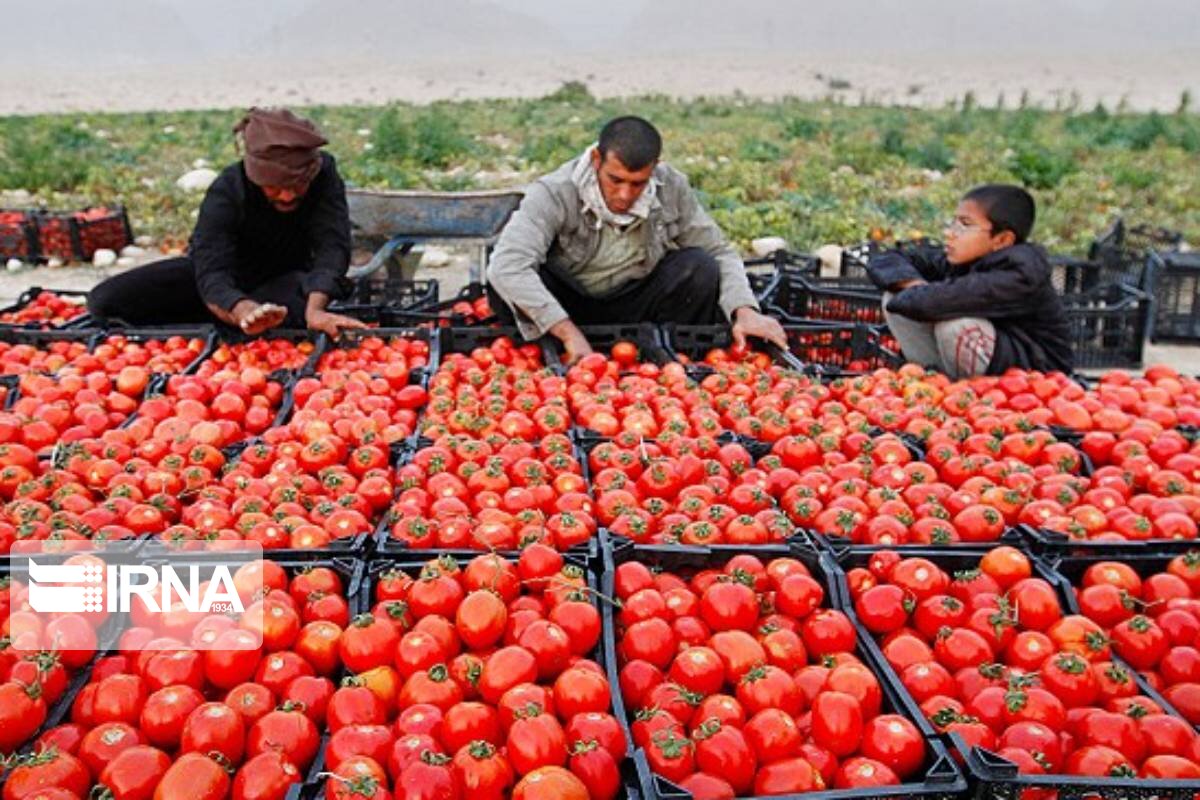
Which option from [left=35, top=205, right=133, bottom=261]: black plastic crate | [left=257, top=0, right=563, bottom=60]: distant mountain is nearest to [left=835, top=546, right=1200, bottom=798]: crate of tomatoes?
[left=35, top=205, right=133, bottom=261]: black plastic crate

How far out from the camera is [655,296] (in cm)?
530

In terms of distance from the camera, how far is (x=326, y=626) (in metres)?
2.30

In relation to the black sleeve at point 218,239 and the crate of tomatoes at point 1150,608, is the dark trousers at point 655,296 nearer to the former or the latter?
the black sleeve at point 218,239

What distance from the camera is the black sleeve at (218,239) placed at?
496 centimetres

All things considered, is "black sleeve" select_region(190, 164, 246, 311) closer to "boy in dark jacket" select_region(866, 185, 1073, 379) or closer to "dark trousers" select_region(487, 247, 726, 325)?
"dark trousers" select_region(487, 247, 726, 325)

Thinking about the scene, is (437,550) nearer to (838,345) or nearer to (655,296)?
(655,296)

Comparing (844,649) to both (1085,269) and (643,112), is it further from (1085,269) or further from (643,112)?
(643,112)

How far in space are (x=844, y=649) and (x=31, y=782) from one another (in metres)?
1.74

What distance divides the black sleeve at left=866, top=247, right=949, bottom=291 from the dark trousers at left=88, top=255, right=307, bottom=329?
3025 mm

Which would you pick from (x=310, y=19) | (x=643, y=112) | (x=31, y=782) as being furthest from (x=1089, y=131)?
(x=310, y=19)

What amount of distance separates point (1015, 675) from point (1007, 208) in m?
3.01

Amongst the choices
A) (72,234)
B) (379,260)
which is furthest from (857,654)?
(72,234)

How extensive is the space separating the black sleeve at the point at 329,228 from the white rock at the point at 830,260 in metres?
5.19

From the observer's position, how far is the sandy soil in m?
53.4
